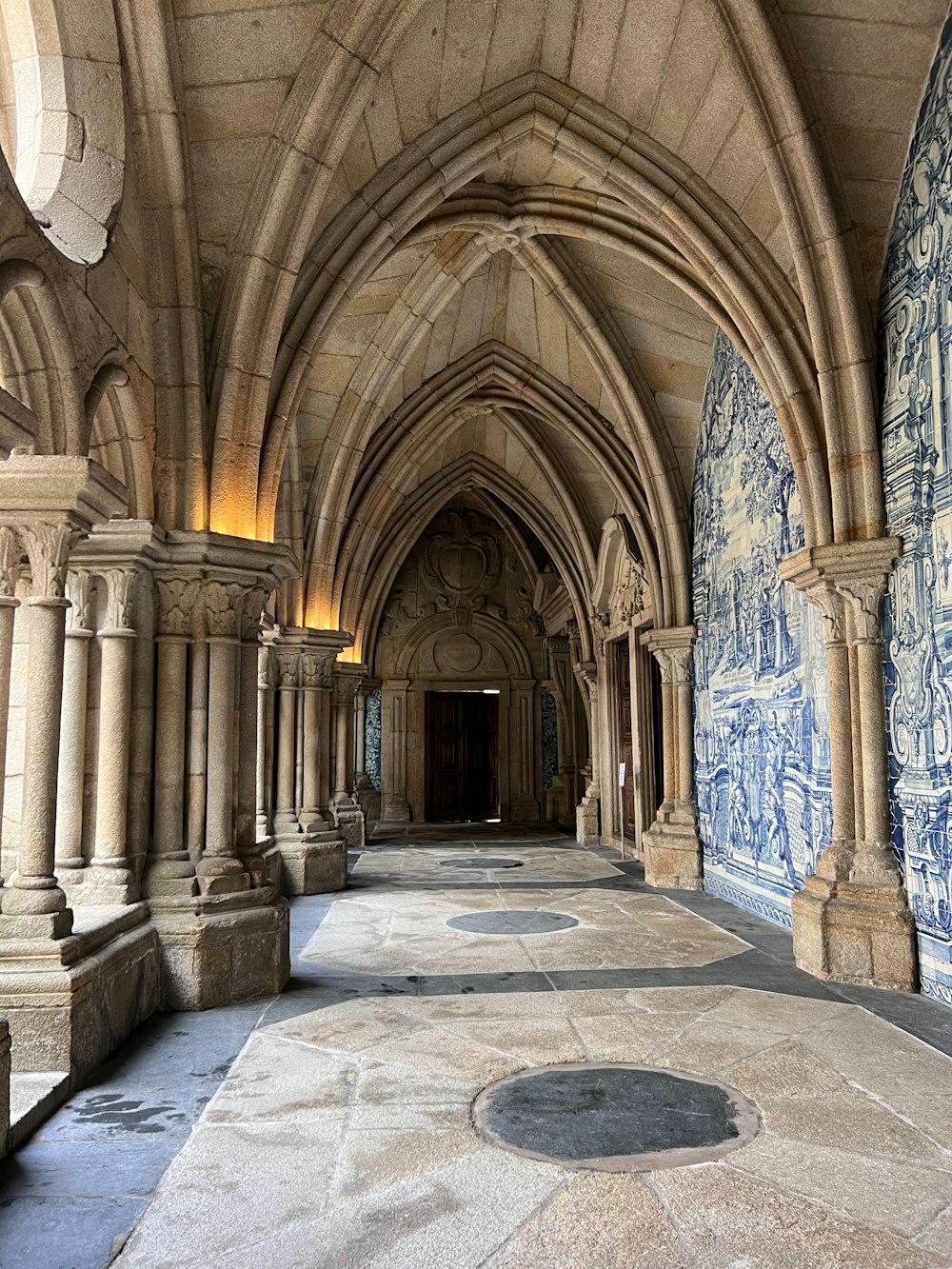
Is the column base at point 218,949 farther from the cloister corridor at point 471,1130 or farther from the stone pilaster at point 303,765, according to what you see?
the stone pilaster at point 303,765

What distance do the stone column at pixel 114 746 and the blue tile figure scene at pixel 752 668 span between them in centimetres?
362

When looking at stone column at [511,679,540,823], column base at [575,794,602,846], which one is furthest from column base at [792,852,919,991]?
stone column at [511,679,540,823]

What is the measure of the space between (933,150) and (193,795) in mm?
4458

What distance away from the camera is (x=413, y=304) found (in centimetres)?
716

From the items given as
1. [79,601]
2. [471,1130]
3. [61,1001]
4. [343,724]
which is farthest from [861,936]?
[343,724]

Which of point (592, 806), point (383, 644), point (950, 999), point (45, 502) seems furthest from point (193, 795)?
point (383, 644)

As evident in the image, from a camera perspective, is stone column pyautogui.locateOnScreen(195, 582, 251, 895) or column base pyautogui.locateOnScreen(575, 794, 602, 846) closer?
stone column pyautogui.locateOnScreen(195, 582, 251, 895)

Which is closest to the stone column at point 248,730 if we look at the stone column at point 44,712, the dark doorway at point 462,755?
the stone column at point 44,712

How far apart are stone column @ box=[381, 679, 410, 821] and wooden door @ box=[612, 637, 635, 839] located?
16.9ft

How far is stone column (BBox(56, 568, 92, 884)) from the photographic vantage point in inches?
160

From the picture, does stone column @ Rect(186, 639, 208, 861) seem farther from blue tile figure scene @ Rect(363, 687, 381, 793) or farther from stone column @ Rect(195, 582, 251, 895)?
blue tile figure scene @ Rect(363, 687, 381, 793)

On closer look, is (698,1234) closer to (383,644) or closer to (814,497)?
(814,497)

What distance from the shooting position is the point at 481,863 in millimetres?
9477

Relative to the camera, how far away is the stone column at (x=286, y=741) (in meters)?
7.62
